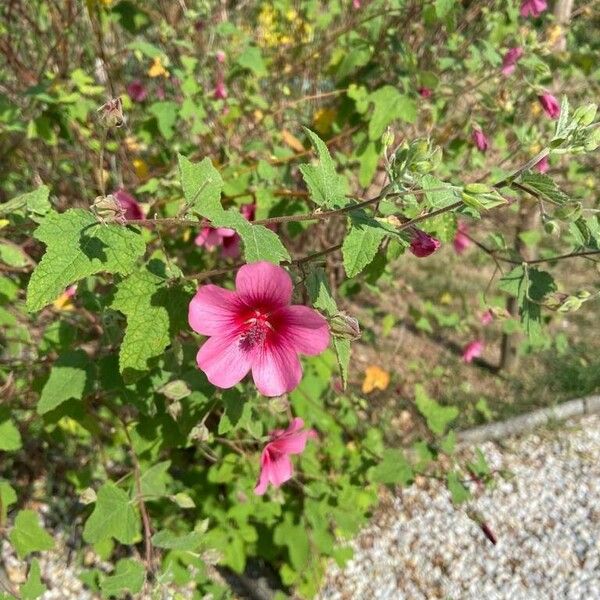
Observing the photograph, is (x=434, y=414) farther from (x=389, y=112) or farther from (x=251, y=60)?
(x=251, y=60)

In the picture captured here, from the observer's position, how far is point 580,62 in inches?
89.2

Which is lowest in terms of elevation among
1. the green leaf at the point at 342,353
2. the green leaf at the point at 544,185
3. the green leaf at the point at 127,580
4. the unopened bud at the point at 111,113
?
the green leaf at the point at 127,580

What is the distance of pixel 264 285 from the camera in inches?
33.4

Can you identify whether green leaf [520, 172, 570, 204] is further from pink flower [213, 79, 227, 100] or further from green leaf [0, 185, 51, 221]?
pink flower [213, 79, 227, 100]

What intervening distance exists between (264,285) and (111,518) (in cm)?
77

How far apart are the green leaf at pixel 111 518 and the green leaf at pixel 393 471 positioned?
0.80 m

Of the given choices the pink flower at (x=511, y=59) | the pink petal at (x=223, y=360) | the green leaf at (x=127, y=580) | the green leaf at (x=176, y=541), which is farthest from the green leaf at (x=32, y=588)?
the pink flower at (x=511, y=59)

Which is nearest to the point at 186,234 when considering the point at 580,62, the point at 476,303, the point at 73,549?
the point at 73,549

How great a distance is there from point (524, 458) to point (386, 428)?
0.67 meters

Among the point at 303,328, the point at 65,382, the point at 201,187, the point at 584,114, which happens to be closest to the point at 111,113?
the point at 201,187

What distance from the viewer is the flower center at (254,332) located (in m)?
0.96

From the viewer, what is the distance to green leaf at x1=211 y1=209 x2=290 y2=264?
0.80 meters

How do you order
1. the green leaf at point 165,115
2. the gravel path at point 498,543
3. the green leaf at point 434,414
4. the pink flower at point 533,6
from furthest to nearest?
the gravel path at point 498,543 < the green leaf at point 434,414 < the green leaf at point 165,115 < the pink flower at point 533,6

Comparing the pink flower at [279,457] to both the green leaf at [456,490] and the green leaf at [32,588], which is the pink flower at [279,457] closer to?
the green leaf at [32,588]
